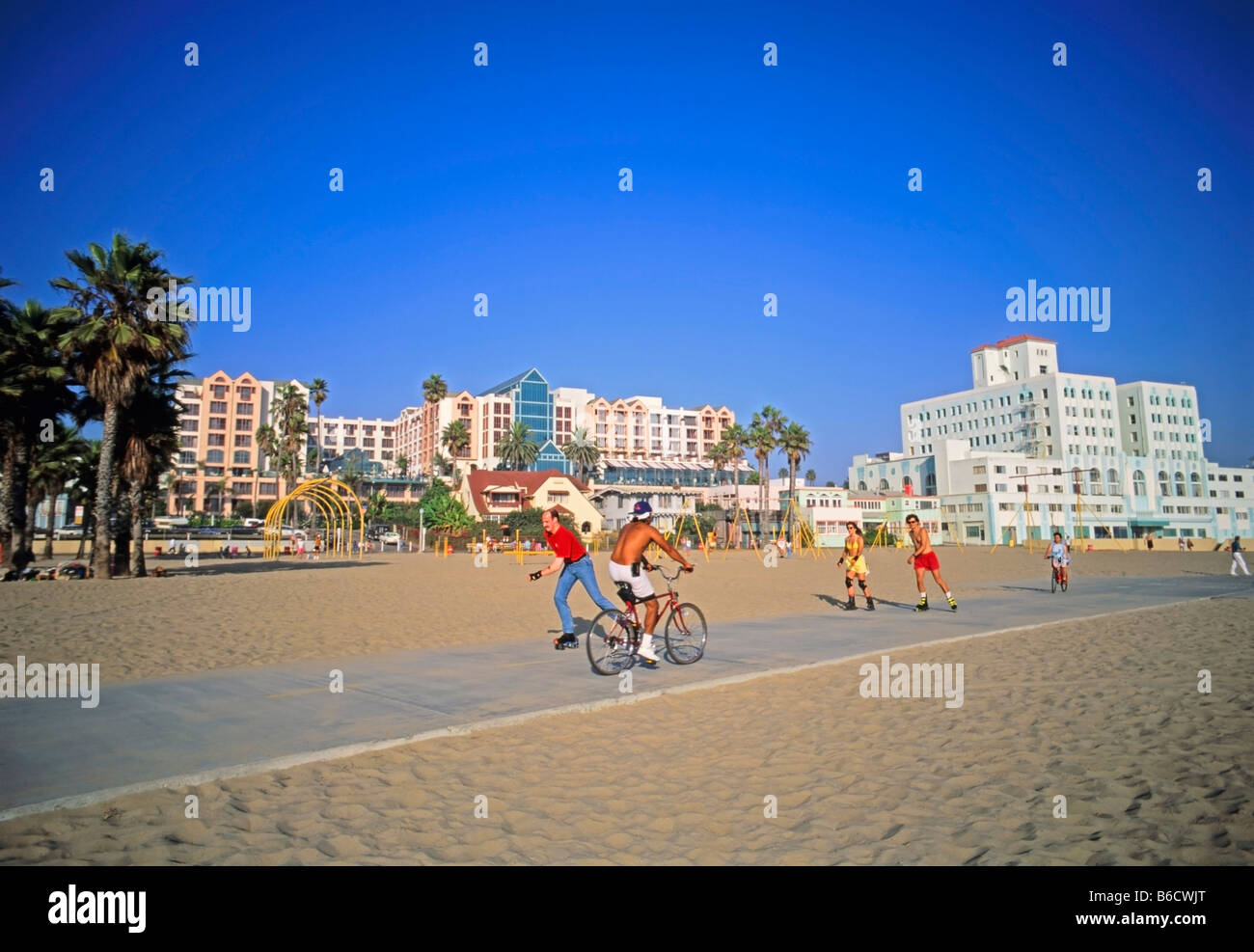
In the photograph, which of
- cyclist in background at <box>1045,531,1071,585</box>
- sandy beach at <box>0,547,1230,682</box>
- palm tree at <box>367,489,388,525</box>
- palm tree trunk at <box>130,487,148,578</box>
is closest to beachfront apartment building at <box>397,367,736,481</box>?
palm tree at <box>367,489,388,525</box>

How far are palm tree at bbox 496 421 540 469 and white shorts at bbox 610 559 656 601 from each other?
101 meters

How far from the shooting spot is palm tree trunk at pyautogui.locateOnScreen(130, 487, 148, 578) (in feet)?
97.3

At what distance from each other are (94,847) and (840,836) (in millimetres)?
4100

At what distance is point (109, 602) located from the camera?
59.3ft

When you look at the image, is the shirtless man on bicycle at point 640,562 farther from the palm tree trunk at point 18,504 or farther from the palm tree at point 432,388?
the palm tree at point 432,388

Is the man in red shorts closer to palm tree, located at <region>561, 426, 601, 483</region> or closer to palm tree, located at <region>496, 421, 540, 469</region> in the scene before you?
palm tree, located at <region>496, 421, 540, 469</region>

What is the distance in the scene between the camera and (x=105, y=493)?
2753cm

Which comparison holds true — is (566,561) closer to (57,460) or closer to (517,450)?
(57,460)

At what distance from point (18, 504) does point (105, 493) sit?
3.74 m

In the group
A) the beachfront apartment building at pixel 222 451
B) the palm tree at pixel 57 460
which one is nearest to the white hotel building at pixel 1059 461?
the palm tree at pixel 57 460

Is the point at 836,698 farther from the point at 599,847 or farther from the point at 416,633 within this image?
the point at 416,633

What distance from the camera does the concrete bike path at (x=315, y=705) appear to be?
540 centimetres

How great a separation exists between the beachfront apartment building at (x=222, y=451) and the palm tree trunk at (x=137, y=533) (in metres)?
86.0
